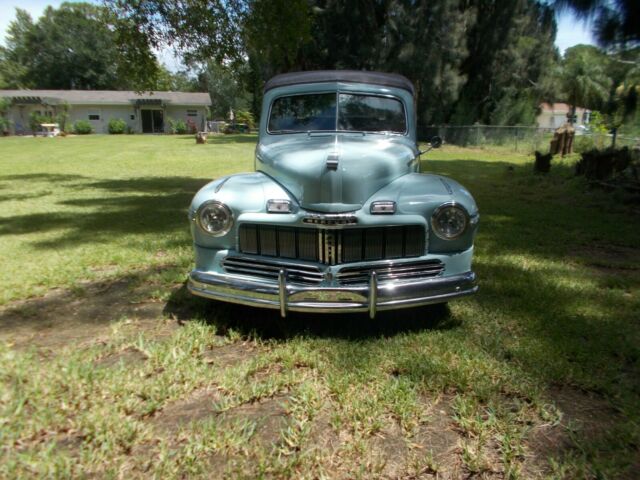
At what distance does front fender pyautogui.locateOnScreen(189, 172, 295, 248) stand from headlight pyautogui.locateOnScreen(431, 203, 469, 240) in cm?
101

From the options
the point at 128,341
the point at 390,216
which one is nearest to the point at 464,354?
the point at 390,216

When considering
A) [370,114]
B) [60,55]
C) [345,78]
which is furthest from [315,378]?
[60,55]

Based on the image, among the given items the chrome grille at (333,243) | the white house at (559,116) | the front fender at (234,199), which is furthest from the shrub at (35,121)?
the white house at (559,116)

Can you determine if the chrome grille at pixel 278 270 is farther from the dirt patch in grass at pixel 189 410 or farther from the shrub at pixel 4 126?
the shrub at pixel 4 126

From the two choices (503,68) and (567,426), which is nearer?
(567,426)

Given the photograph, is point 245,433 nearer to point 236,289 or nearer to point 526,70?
point 236,289

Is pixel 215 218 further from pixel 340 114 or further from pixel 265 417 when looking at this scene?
pixel 340 114

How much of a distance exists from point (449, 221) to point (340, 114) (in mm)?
1724

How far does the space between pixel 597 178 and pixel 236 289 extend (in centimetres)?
935

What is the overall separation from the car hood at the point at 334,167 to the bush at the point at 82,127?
3883 cm

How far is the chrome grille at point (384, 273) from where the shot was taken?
3.12 metres

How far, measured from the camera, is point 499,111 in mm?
28953

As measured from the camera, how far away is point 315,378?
2.79 m

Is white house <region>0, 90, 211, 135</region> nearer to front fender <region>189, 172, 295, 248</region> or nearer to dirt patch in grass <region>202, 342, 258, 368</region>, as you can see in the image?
front fender <region>189, 172, 295, 248</region>
